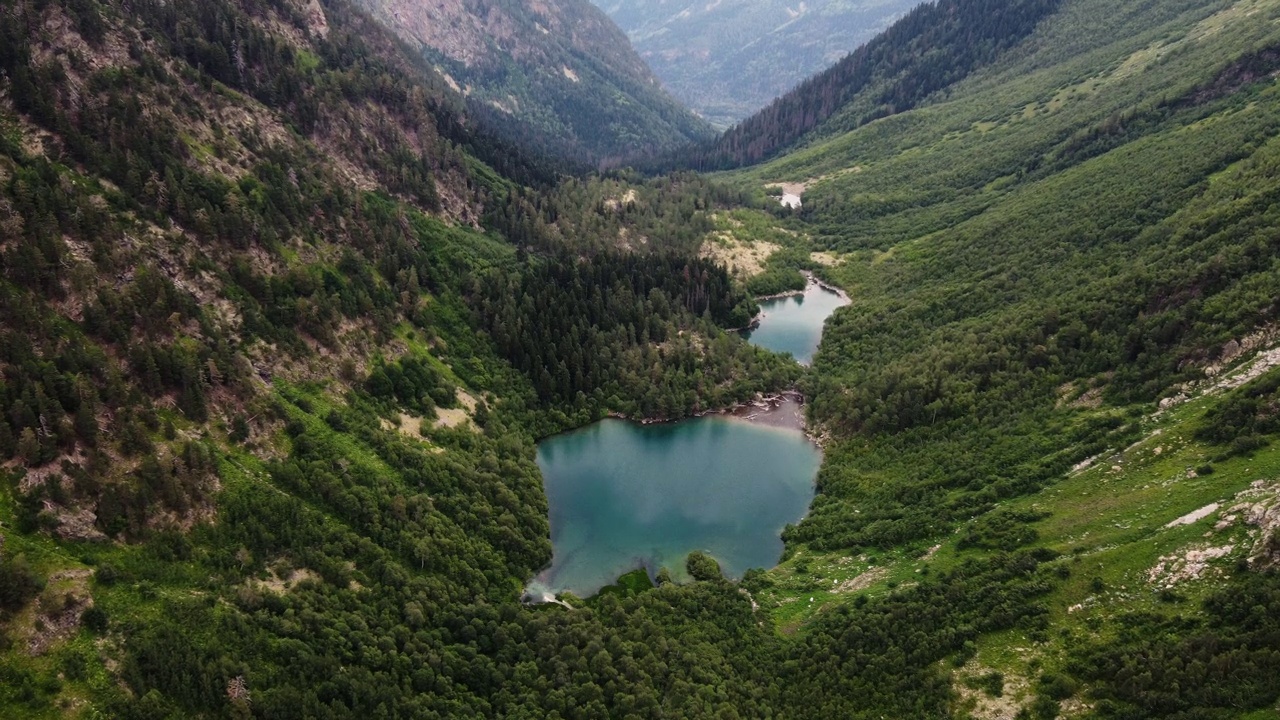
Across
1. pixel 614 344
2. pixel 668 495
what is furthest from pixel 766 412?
pixel 668 495

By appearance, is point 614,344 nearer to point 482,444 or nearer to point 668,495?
point 668,495

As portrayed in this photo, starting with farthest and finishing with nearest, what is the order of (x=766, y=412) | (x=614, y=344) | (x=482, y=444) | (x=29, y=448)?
(x=614, y=344)
(x=766, y=412)
(x=482, y=444)
(x=29, y=448)

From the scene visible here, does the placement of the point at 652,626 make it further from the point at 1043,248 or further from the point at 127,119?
the point at 1043,248

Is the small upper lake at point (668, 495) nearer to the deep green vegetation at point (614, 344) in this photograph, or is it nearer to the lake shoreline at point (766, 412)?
the lake shoreline at point (766, 412)

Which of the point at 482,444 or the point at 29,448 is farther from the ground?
the point at 482,444

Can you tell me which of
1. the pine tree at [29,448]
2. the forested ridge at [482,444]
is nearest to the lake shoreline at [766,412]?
the forested ridge at [482,444]

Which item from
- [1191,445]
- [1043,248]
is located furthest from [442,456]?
[1043,248]
